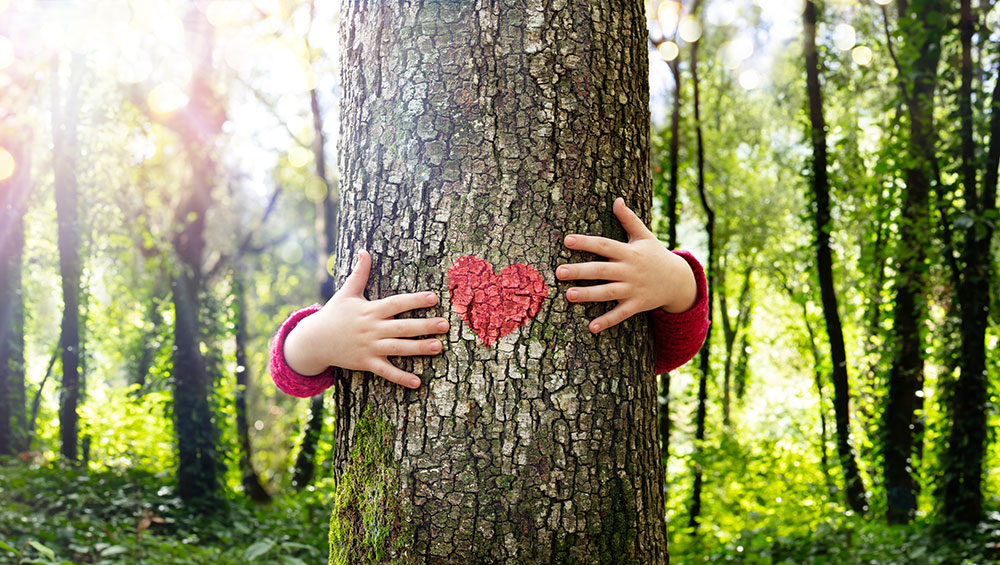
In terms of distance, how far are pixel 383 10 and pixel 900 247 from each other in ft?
15.7

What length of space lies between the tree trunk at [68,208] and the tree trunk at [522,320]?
584cm

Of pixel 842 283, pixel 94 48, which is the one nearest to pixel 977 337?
pixel 842 283

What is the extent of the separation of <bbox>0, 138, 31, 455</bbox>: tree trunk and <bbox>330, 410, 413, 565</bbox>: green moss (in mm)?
6844

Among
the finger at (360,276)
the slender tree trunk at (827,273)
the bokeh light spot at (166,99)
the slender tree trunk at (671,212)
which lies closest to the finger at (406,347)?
the finger at (360,276)

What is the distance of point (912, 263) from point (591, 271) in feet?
14.9

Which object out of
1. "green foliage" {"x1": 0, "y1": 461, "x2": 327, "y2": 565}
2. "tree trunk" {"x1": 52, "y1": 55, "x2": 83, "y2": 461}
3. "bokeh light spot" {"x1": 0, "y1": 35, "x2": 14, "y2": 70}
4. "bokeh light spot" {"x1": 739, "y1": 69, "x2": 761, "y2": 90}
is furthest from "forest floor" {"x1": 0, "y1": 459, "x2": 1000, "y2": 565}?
"bokeh light spot" {"x1": 739, "y1": 69, "x2": 761, "y2": 90}

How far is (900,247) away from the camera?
4.81 metres

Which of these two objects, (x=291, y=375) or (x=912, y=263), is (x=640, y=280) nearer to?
(x=291, y=375)

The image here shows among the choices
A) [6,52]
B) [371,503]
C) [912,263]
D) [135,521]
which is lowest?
[135,521]

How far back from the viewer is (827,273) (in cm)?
582

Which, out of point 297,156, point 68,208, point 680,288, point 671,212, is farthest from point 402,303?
point 297,156

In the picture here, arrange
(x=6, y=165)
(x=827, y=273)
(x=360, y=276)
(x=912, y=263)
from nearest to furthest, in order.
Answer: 1. (x=360, y=276)
2. (x=912, y=263)
3. (x=827, y=273)
4. (x=6, y=165)

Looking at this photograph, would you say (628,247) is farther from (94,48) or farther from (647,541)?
(94,48)

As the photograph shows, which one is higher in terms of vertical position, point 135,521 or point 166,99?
point 166,99
